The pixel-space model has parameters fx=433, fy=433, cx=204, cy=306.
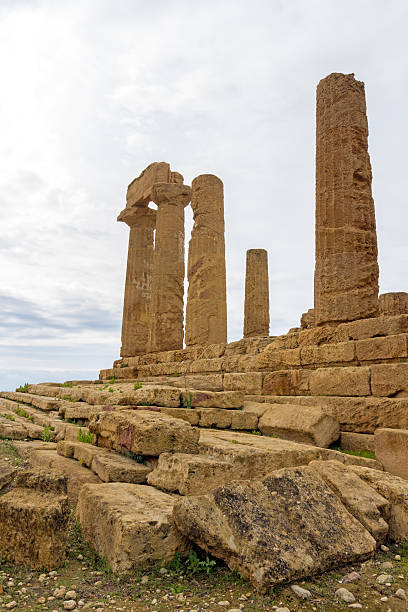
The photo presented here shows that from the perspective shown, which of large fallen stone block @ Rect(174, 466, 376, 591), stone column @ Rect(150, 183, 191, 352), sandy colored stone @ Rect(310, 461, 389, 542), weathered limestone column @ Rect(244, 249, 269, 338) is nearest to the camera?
large fallen stone block @ Rect(174, 466, 376, 591)

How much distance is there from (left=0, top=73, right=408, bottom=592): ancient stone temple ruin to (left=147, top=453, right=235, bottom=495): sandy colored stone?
0.04 ft

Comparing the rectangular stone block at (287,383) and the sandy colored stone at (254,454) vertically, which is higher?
the rectangular stone block at (287,383)

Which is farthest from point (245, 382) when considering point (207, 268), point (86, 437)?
point (207, 268)

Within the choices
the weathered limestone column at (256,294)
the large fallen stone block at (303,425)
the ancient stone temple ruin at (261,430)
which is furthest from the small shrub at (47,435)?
the weathered limestone column at (256,294)

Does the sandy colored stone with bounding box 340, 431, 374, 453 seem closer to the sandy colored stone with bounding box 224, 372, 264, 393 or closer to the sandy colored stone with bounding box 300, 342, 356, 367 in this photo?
the sandy colored stone with bounding box 300, 342, 356, 367

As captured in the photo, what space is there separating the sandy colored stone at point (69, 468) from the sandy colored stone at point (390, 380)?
4.43 metres

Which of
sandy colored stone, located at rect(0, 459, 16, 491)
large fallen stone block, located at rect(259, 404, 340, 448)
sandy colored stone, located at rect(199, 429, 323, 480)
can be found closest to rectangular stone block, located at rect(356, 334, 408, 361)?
large fallen stone block, located at rect(259, 404, 340, 448)

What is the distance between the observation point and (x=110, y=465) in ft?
14.7

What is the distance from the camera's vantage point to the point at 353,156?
9500mm

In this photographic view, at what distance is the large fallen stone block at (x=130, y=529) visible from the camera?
2857 mm

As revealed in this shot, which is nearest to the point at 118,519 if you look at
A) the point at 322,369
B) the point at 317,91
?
the point at 322,369

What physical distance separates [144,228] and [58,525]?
57.6ft

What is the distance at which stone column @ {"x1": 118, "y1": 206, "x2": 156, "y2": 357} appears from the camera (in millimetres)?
18750

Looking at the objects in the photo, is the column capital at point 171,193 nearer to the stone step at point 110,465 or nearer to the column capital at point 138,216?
the column capital at point 138,216
